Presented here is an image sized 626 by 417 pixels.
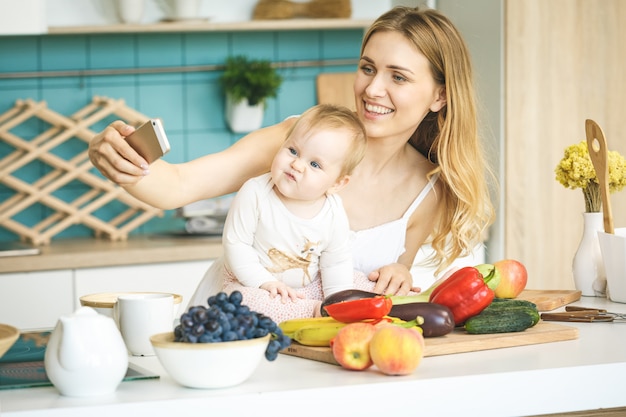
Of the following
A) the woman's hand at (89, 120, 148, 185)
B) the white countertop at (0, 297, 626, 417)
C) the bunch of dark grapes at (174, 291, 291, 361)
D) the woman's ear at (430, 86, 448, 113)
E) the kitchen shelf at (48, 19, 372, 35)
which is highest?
the kitchen shelf at (48, 19, 372, 35)

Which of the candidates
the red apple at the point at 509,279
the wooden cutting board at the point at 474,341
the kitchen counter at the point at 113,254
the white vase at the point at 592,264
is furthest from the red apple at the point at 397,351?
the kitchen counter at the point at 113,254

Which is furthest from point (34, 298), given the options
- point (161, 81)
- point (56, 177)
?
point (161, 81)

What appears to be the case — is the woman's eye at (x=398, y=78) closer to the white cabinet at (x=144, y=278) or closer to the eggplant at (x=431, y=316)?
the eggplant at (x=431, y=316)

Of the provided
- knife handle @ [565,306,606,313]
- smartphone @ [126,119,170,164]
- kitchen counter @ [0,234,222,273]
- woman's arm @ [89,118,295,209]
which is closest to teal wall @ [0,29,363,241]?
kitchen counter @ [0,234,222,273]

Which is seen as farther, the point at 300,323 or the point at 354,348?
the point at 300,323

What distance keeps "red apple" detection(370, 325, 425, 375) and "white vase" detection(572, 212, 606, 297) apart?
0.93 meters

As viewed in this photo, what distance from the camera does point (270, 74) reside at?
3547 mm

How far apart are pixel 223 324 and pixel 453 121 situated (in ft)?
3.51

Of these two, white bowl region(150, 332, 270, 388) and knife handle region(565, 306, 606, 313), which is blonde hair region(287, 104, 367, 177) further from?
white bowl region(150, 332, 270, 388)

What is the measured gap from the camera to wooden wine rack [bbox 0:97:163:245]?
3299mm

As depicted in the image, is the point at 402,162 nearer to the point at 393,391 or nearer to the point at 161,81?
the point at 393,391

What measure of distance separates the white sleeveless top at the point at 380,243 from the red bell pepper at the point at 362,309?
67 centimetres

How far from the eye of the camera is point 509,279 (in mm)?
1792

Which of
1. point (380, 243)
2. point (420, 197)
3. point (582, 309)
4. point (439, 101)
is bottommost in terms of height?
point (582, 309)
